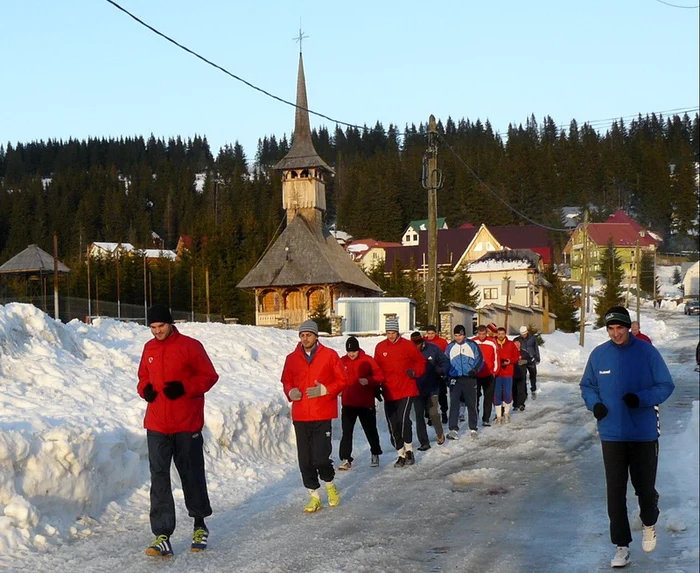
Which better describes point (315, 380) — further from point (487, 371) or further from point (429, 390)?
point (487, 371)

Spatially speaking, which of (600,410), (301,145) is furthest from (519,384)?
(301,145)

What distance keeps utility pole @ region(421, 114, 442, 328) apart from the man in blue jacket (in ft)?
47.9

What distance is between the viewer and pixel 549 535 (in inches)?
303

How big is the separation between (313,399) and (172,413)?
1.96m

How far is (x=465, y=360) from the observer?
15.0 metres

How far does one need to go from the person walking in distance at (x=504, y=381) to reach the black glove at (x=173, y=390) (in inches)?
417

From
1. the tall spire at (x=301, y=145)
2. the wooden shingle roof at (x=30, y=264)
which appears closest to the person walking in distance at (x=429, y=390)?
the wooden shingle roof at (x=30, y=264)

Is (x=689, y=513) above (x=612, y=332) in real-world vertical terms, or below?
below

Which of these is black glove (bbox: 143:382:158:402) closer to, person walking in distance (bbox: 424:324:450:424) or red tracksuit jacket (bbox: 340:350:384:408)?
red tracksuit jacket (bbox: 340:350:384:408)

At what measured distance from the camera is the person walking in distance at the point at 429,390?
13.2 meters

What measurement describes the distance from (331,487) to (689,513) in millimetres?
3422

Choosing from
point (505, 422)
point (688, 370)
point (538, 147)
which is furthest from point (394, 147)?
point (505, 422)

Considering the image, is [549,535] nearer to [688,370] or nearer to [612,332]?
[612,332]

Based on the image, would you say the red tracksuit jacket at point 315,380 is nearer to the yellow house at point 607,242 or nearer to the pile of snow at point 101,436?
the pile of snow at point 101,436
